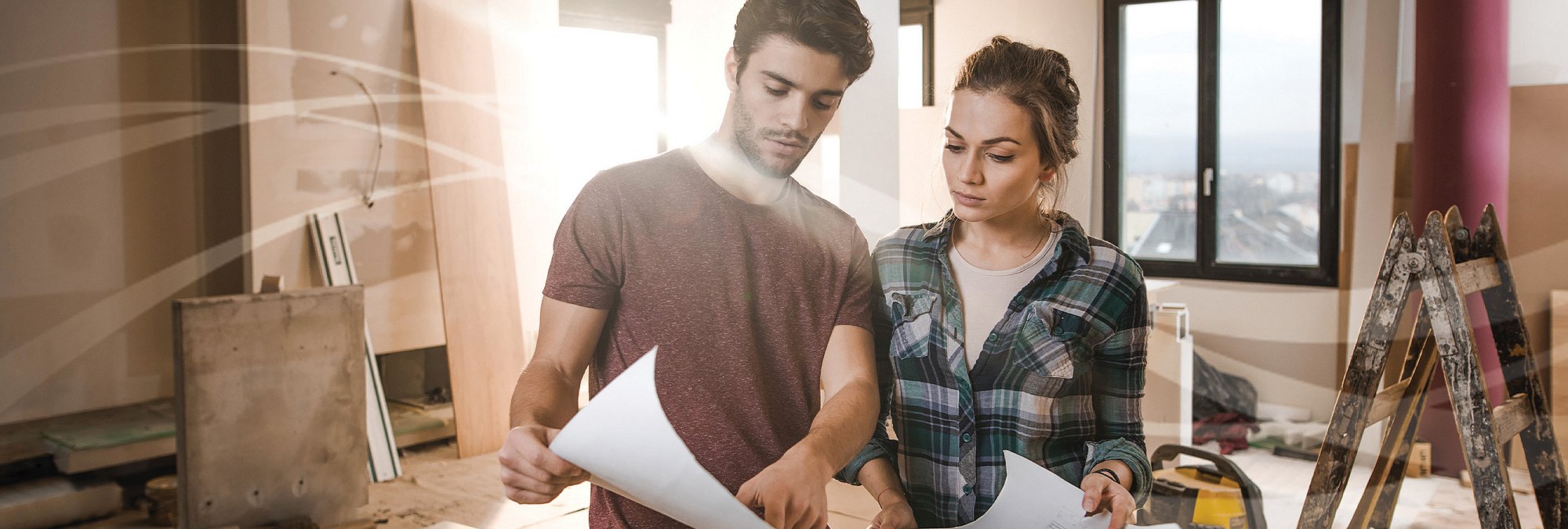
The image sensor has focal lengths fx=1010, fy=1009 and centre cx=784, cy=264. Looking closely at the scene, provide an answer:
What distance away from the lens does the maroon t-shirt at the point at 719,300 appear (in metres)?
1.20

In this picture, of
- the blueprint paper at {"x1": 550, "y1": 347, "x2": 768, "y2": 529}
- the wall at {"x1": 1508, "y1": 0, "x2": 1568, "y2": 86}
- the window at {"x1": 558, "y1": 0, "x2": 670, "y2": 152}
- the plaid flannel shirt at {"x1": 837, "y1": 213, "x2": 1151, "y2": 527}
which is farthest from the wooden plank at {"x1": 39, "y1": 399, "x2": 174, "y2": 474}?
the wall at {"x1": 1508, "y1": 0, "x2": 1568, "y2": 86}

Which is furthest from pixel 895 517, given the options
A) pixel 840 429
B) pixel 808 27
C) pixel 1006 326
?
pixel 808 27

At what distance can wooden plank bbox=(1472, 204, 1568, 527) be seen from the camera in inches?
76.3

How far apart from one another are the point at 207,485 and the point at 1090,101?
2.56m

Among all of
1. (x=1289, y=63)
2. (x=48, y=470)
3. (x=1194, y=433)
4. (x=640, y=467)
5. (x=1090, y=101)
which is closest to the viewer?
(x=640, y=467)

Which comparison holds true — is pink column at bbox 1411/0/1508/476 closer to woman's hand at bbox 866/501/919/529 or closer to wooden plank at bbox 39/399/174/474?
woman's hand at bbox 866/501/919/529

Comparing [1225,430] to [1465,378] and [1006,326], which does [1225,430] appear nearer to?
[1465,378]

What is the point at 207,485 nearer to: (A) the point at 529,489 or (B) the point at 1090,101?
(A) the point at 529,489

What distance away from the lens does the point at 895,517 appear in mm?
1268

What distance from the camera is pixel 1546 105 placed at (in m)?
3.67

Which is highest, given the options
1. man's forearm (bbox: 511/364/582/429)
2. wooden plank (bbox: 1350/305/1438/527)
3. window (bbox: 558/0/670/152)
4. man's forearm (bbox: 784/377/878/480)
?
window (bbox: 558/0/670/152)

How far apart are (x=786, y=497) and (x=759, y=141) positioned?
426 mm

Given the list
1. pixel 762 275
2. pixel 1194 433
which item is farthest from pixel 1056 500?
pixel 1194 433

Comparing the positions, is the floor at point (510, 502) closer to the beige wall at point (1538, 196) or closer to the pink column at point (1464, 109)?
the pink column at point (1464, 109)
